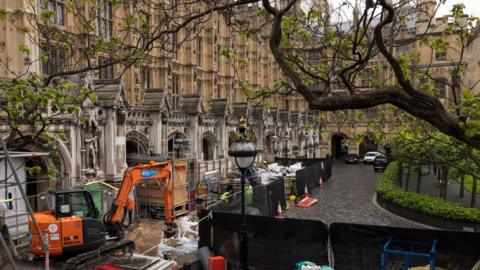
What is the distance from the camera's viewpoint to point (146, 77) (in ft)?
96.0

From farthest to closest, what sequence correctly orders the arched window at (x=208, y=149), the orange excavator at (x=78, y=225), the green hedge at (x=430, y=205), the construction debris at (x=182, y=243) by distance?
the arched window at (x=208, y=149) < the green hedge at (x=430, y=205) < the construction debris at (x=182, y=243) < the orange excavator at (x=78, y=225)

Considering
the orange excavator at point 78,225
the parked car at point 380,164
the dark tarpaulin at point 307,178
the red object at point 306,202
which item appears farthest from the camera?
the parked car at point 380,164

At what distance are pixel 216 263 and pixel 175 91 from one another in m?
24.2

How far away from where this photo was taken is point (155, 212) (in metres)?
19.1

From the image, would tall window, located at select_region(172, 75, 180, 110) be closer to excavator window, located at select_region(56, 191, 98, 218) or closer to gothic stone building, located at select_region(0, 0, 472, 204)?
gothic stone building, located at select_region(0, 0, 472, 204)

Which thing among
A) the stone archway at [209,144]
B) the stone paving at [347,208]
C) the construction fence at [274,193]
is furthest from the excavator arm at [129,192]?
the stone archway at [209,144]

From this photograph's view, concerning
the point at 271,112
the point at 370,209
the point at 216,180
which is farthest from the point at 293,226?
the point at 271,112

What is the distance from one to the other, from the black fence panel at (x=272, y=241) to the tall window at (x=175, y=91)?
74.0ft

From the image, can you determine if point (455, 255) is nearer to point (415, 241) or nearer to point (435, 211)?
point (415, 241)

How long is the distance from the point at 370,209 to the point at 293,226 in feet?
42.6

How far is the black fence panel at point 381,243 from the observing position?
883cm

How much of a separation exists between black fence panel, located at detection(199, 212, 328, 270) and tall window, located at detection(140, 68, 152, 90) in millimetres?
19709

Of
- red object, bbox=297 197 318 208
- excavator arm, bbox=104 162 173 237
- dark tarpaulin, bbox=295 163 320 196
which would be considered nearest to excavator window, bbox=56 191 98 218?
excavator arm, bbox=104 162 173 237

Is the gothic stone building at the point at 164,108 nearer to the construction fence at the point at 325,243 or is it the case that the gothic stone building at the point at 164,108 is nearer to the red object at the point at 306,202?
the construction fence at the point at 325,243
